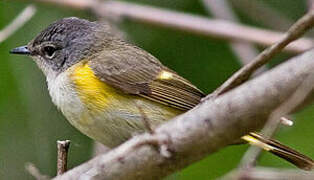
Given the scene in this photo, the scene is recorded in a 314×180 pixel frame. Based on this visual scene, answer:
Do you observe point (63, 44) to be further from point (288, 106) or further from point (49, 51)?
point (288, 106)

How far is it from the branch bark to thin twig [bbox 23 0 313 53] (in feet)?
7.00

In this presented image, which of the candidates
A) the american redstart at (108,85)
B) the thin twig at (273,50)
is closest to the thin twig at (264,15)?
the american redstart at (108,85)

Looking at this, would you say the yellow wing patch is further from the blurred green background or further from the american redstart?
the blurred green background

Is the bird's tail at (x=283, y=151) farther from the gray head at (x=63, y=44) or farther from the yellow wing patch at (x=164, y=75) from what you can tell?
the gray head at (x=63, y=44)

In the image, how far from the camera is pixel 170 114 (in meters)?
3.87

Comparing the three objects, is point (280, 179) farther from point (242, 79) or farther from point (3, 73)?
point (3, 73)

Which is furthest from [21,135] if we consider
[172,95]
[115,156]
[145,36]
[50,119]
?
[115,156]

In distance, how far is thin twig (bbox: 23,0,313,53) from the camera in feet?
15.0

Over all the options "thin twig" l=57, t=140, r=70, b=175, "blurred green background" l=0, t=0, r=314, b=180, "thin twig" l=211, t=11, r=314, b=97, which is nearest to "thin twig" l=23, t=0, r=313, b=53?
"blurred green background" l=0, t=0, r=314, b=180

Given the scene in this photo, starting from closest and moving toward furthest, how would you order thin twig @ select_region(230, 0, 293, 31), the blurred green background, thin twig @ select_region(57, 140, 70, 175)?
thin twig @ select_region(57, 140, 70, 175) → the blurred green background → thin twig @ select_region(230, 0, 293, 31)

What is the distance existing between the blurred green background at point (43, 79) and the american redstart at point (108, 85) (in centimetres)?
63

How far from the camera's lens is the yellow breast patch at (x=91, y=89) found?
380 centimetres

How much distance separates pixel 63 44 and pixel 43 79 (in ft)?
3.15

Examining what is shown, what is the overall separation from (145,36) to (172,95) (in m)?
1.51
